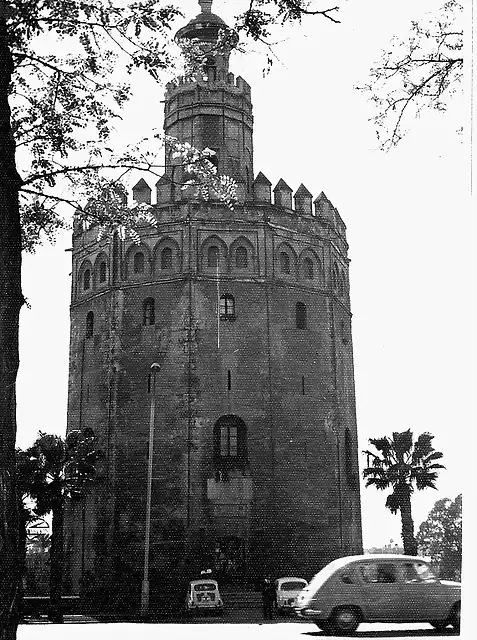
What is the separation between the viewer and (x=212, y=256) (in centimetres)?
2162

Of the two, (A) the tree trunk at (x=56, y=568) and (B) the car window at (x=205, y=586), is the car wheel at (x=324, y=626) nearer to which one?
(A) the tree trunk at (x=56, y=568)

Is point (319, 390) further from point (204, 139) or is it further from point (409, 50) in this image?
point (409, 50)

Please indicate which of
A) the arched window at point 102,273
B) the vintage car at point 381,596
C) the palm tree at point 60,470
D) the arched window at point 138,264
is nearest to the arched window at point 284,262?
the arched window at point 138,264

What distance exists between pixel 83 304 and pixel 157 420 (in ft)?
12.2

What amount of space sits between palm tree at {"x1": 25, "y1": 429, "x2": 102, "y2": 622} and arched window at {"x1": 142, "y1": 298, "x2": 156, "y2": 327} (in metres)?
3.14

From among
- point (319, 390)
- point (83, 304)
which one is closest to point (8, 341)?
point (319, 390)

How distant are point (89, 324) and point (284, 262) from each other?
5411 mm

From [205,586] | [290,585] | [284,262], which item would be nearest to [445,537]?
[290,585]

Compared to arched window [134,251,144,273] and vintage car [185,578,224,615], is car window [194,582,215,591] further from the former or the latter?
arched window [134,251,144,273]

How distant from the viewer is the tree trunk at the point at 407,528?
5.79 m

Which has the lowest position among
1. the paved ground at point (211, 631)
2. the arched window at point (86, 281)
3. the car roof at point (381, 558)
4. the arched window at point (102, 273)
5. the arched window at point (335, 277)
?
the paved ground at point (211, 631)

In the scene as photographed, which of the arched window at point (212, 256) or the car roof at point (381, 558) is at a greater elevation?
the arched window at point (212, 256)

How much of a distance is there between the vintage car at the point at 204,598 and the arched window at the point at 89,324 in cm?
972

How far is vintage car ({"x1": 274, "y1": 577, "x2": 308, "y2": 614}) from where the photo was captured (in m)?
6.30
